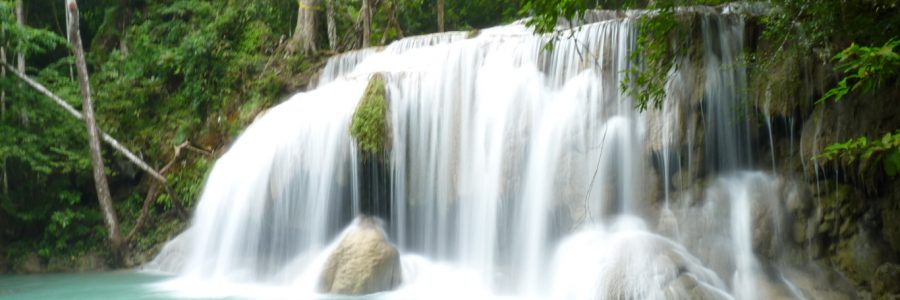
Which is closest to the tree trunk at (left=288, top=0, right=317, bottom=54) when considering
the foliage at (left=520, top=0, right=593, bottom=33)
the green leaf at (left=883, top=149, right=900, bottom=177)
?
the foliage at (left=520, top=0, right=593, bottom=33)

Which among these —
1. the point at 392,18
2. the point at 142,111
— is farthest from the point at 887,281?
the point at 142,111

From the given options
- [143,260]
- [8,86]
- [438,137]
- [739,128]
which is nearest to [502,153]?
[438,137]

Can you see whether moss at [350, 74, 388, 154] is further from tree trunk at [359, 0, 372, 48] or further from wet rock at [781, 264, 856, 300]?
tree trunk at [359, 0, 372, 48]

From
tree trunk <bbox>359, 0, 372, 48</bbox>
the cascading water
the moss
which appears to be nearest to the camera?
the cascading water

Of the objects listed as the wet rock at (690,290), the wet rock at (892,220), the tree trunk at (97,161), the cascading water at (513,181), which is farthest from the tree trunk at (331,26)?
the wet rock at (892,220)

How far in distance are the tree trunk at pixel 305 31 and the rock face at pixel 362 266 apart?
6111mm

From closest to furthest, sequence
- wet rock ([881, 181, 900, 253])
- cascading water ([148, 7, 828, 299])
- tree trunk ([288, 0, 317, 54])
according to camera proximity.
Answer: wet rock ([881, 181, 900, 253]) < cascading water ([148, 7, 828, 299]) < tree trunk ([288, 0, 317, 54])

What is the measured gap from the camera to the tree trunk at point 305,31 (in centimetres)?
1338

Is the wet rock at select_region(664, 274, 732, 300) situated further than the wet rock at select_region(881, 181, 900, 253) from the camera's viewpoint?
No

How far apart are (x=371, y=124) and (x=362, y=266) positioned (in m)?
1.81

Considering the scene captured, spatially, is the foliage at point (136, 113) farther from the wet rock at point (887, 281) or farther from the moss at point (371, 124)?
the wet rock at point (887, 281)

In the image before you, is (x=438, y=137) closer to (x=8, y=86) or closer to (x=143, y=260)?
(x=143, y=260)

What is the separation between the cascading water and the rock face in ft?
0.94

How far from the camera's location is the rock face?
7746 mm
